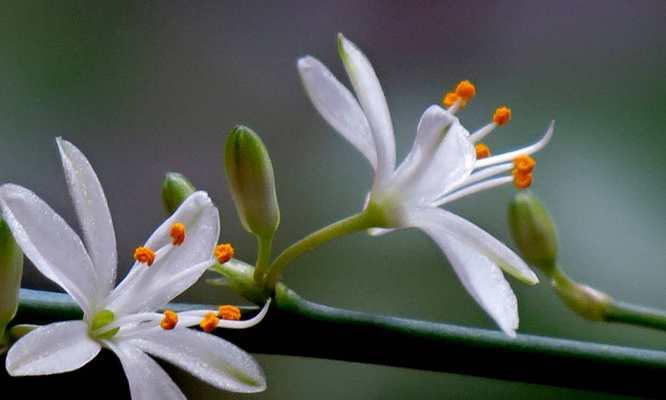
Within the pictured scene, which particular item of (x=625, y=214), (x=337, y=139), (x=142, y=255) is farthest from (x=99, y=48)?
(x=142, y=255)

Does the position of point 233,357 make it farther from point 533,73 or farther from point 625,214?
point 533,73

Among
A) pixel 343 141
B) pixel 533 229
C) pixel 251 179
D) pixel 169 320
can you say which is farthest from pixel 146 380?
pixel 343 141

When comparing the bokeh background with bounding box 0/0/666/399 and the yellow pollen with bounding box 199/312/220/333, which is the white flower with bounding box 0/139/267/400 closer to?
the yellow pollen with bounding box 199/312/220/333

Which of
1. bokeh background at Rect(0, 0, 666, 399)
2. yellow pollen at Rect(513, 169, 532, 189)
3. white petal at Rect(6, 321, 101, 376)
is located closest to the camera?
white petal at Rect(6, 321, 101, 376)

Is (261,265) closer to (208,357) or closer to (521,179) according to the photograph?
(208,357)

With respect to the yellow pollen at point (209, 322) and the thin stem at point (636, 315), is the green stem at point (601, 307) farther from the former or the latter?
the yellow pollen at point (209, 322)

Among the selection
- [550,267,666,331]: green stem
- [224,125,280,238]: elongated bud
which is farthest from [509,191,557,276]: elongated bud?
[224,125,280,238]: elongated bud
